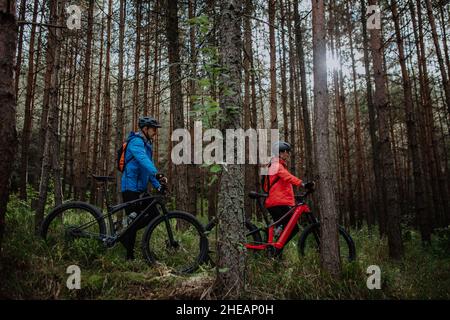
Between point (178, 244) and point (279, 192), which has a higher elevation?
point (279, 192)

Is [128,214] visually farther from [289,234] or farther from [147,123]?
[289,234]

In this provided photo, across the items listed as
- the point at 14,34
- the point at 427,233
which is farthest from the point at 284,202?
the point at 427,233

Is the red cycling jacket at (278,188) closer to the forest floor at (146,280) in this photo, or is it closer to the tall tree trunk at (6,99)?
the forest floor at (146,280)

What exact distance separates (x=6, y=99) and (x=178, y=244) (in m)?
2.95

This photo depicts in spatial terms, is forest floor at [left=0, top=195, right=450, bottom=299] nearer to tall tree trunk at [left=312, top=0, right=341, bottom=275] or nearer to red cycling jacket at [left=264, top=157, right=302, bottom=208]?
tall tree trunk at [left=312, top=0, right=341, bottom=275]

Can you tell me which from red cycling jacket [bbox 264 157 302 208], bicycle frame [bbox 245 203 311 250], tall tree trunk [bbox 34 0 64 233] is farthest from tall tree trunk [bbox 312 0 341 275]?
tall tree trunk [bbox 34 0 64 233]

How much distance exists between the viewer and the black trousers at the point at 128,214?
483cm

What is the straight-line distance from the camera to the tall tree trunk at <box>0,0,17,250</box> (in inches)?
129

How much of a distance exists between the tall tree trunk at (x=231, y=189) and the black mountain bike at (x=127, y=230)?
1046mm

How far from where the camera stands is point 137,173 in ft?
16.4

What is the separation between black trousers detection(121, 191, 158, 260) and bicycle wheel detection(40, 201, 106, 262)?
37 cm

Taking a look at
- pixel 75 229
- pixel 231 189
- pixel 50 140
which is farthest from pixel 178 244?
pixel 50 140
